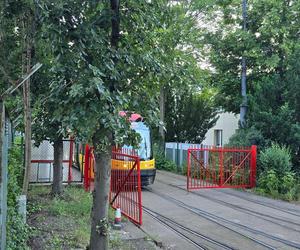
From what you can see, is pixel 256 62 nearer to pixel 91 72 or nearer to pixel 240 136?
pixel 240 136

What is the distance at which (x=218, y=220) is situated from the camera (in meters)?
10.3

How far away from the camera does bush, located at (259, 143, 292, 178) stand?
14969mm

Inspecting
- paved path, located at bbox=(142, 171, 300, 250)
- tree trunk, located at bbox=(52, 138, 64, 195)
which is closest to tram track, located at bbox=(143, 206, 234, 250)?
paved path, located at bbox=(142, 171, 300, 250)

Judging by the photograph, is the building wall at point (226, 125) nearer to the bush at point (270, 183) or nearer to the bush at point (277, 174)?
the bush at point (277, 174)

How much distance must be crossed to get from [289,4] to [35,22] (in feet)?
50.3

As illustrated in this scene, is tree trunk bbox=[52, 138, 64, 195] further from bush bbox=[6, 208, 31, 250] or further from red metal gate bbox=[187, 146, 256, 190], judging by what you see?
red metal gate bbox=[187, 146, 256, 190]

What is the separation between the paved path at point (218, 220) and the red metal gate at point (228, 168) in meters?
0.75

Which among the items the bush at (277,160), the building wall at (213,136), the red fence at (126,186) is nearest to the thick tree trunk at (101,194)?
the red fence at (126,186)

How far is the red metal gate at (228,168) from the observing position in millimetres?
15953

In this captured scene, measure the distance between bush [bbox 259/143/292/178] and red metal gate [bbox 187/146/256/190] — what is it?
66 cm

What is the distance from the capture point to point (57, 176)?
11.3m

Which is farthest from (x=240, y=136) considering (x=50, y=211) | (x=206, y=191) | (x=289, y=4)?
(x=50, y=211)

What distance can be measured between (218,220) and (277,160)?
5.66m

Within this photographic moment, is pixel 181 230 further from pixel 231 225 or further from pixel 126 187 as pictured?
pixel 126 187
